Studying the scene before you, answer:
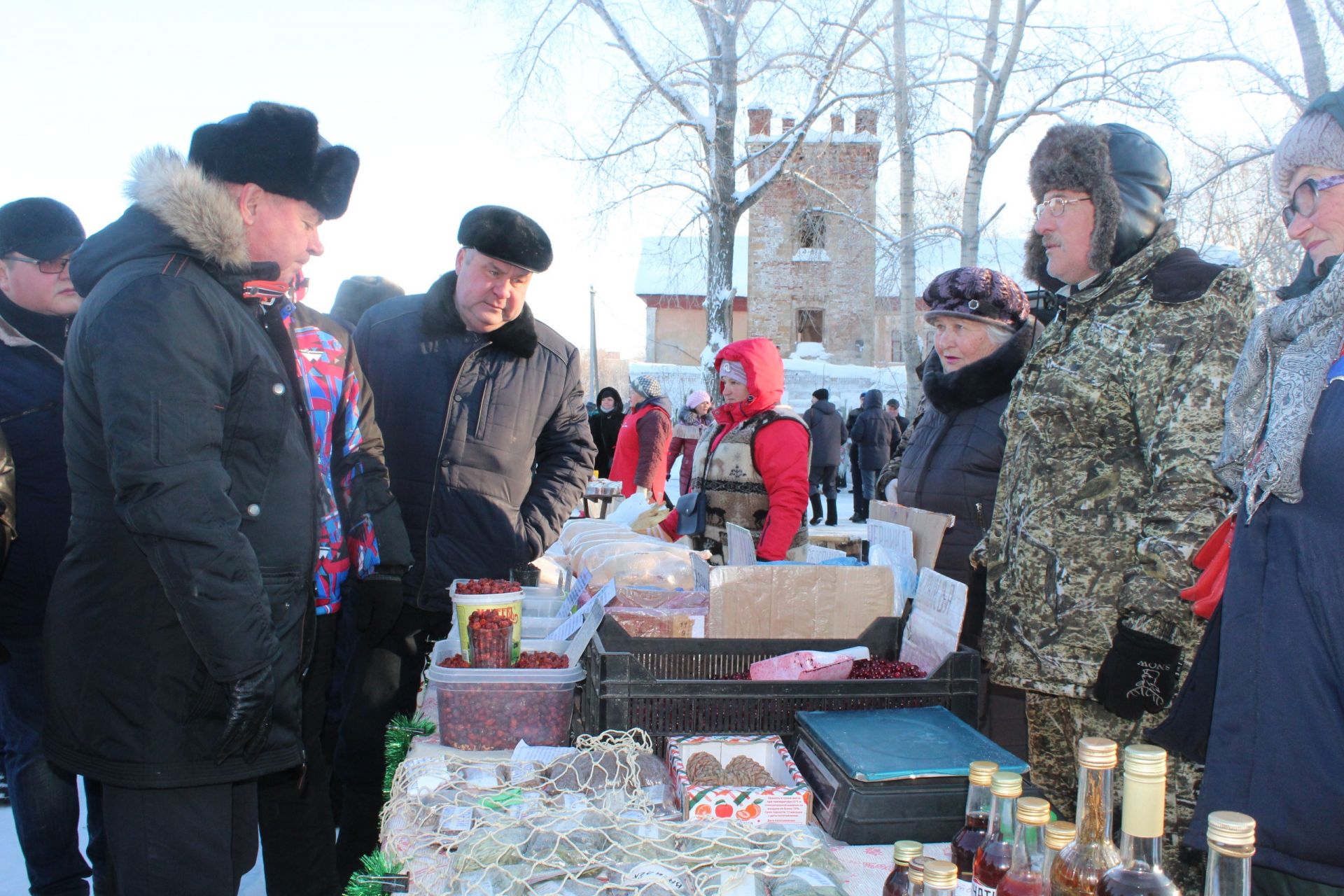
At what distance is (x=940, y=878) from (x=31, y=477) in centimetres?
299

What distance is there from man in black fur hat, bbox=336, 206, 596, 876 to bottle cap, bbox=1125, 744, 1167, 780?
2324 millimetres

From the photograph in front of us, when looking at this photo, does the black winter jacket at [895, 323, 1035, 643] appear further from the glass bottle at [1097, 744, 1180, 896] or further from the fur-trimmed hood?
the fur-trimmed hood

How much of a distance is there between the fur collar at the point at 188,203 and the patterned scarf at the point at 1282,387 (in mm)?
1957

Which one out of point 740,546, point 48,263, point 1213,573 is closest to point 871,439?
point 740,546

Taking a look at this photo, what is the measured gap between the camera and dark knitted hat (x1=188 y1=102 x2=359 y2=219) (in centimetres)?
202

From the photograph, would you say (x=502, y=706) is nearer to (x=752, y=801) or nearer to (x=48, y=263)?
(x=752, y=801)

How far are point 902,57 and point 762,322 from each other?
42.2 ft

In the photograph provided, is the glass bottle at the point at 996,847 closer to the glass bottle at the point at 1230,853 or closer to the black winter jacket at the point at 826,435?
the glass bottle at the point at 1230,853

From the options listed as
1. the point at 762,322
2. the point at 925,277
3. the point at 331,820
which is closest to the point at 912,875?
the point at 331,820

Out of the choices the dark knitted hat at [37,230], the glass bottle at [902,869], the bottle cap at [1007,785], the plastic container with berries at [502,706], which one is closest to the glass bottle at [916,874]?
the glass bottle at [902,869]

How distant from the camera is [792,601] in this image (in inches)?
85.1

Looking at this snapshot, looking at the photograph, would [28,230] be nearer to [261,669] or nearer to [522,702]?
[261,669]

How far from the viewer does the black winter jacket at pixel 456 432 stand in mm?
2939

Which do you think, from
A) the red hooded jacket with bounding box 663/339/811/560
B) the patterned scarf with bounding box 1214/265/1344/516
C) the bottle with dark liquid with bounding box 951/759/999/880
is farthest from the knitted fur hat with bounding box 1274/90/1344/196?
the red hooded jacket with bounding box 663/339/811/560
